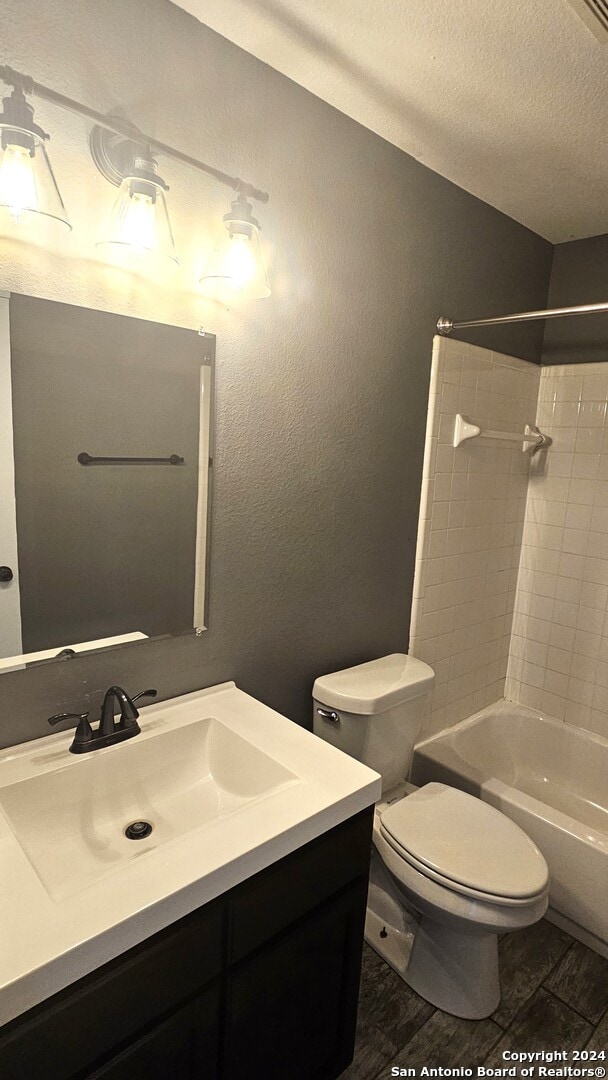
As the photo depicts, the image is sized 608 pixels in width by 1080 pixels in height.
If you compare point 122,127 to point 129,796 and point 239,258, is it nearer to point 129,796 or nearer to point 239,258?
point 239,258

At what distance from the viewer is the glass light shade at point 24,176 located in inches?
40.1

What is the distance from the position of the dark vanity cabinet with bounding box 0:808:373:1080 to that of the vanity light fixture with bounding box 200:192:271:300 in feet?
4.08

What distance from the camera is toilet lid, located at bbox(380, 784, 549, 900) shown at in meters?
1.48

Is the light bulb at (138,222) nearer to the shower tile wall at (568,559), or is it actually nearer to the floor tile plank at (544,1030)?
the shower tile wall at (568,559)

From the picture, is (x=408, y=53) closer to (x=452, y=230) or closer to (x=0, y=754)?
(x=452, y=230)

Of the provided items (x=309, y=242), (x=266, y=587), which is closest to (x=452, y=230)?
(x=309, y=242)

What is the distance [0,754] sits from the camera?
1215mm

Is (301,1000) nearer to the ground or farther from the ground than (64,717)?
nearer to the ground

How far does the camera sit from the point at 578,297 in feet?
8.02

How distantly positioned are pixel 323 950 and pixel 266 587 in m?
0.87

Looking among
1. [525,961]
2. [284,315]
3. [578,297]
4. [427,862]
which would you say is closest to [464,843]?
[427,862]

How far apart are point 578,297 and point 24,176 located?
7.22 feet

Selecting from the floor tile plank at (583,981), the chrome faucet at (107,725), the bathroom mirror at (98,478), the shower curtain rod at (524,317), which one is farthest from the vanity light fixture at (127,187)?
the floor tile plank at (583,981)

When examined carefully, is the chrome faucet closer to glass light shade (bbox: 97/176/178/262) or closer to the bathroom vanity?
the bathroom vanity
